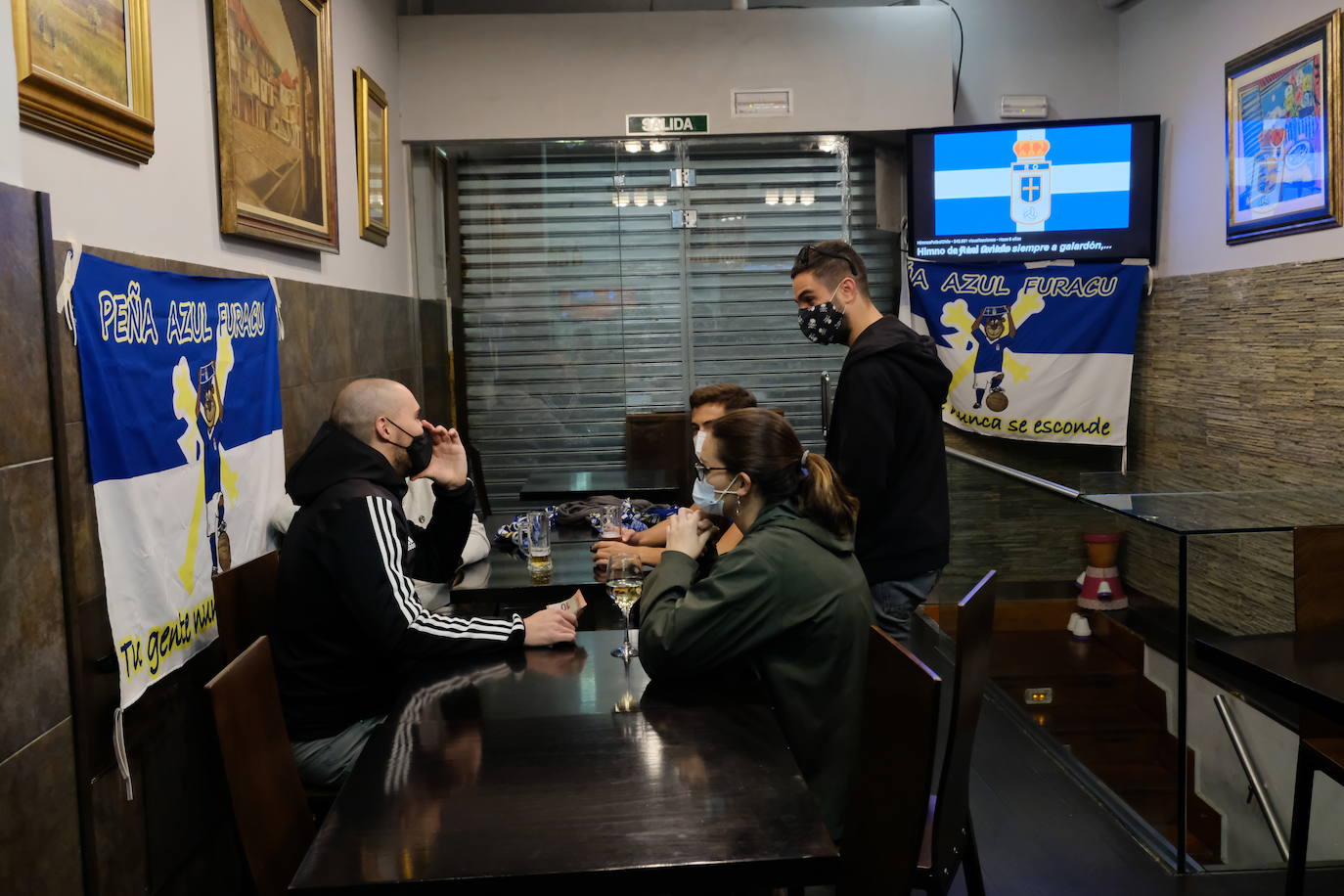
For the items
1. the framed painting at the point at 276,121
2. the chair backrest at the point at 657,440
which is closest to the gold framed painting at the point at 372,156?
the framed painting at the point at 276,121

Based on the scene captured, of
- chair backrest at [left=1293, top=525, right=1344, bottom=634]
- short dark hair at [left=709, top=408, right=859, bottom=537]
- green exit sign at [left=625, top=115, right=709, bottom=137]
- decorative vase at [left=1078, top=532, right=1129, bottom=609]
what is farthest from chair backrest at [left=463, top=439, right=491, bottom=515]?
chair backrest at [left=1293, top=525, right=1344, bottom=634]

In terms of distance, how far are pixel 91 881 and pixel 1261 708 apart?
2.80 m

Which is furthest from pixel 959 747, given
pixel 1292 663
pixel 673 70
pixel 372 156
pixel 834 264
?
pixel 673 70

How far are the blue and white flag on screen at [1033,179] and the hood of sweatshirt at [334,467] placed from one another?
3.66 m

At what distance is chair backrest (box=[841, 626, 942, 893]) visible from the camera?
1.64 metres

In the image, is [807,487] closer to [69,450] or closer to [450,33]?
[69,450]

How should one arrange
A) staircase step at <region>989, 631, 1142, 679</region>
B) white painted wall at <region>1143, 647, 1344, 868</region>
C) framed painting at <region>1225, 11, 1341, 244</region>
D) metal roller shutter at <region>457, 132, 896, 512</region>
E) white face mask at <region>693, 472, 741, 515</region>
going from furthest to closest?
metal roller shutter at <region>457, 132, 896, 512</region> < framed painting at <region>1225, 11, 1341, 244</region> < staircase step at <region>989, 631, 1142, 679</region> < white painted wall at <region>1143, 647, 1344, 868</region> < white face mask at <region>693, 472, 741, 515</region>

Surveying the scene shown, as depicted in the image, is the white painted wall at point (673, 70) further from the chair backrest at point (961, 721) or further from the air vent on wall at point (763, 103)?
the chair backrest at point (961, 721)

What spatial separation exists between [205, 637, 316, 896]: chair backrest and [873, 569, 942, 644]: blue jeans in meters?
1.55

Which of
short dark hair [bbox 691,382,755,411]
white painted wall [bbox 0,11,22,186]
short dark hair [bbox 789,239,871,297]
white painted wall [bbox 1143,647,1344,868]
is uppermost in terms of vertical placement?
white painted wall [bbox 0,11,22,186]

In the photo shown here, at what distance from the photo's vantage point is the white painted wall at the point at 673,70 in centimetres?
524

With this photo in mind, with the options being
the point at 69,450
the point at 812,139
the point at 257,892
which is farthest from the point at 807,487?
the point at 812,139

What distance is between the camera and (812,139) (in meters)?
5.48

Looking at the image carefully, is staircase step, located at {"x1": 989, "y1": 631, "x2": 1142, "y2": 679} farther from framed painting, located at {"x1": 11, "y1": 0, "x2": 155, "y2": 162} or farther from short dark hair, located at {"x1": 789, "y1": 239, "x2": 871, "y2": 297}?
framed painting, located at {"x1": 11, "y1": 0, "x2": 155, "y2": 162}
